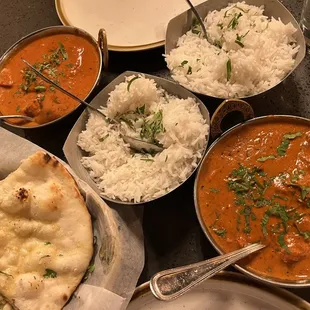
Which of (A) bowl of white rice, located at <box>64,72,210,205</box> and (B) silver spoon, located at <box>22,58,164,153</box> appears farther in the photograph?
(B) silver spoon, located at <box>22,58,164,153</box>

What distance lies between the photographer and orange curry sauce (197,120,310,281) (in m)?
1.83

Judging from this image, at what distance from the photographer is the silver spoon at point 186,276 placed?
1.66 metres

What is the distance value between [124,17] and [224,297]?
173 cm

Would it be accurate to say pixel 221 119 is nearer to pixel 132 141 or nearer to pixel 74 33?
pixel 132 141

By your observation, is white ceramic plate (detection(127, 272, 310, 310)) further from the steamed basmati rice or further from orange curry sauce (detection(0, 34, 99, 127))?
orange curry sauce (detection(0, 34, 99, 127))

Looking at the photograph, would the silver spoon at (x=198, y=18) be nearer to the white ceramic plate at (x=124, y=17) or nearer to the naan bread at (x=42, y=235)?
the white ceramic plate at (x=124, y=17)

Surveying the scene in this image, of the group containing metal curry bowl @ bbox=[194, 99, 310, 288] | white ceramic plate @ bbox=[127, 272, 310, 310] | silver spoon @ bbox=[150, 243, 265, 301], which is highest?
metal curry bowl @ bbox=[194, 99, 310, 288]

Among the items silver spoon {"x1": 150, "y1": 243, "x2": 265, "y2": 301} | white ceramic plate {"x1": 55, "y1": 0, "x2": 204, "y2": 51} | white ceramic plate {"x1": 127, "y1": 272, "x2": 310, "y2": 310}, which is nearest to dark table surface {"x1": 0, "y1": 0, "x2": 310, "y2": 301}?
white ceramic plate {"x1": 55, "y1": 0, "x2": 204, "y2": 51}

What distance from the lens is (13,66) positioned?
254 cm

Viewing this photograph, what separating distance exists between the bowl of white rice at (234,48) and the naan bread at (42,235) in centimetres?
83

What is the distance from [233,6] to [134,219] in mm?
1270

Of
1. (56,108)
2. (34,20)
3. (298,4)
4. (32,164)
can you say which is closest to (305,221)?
(32,164)

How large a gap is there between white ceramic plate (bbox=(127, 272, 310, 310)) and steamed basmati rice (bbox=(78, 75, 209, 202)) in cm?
43

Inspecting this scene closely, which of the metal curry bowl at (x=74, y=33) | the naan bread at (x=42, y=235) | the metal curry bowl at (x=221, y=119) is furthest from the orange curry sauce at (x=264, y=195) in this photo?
the metal curry bowl at (x=74, y=33)
